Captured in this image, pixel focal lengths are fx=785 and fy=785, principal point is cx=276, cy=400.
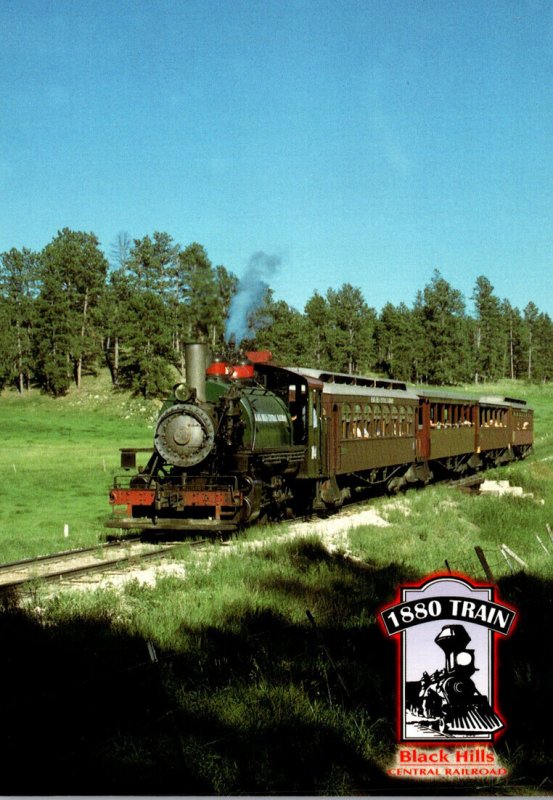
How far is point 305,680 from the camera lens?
7648 millimetres

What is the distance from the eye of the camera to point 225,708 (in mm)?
7008

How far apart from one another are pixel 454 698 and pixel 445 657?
1.00 ft

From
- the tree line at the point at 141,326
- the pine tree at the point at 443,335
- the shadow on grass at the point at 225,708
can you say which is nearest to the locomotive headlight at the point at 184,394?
the shadow on grass at the point at 225,708

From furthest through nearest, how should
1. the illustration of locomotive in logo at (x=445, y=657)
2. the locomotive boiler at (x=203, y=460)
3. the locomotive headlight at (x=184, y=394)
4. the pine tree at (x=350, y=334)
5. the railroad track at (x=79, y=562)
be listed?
the pine tree at (x=350, y=334) < the locomotive headlight at (x=184, y=394) < the locomotive boiler at (x=203, y=460) < the railroad track at (x=79, y=562) < the illustration of locomotive in logo at (x=445, y=657)

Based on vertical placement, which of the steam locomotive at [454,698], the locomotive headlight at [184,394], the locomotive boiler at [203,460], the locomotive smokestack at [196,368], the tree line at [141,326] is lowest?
the steam locomotive at [454,698]

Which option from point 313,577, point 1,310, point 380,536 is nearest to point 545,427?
point 1,310

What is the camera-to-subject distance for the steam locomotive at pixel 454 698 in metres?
5.58

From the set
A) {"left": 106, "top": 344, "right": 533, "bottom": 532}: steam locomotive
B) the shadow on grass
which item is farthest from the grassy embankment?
{"left": 106, "top": 344, "right": 533, "bottom": 532}: steam locomotive

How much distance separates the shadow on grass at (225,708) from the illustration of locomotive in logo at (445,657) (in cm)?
47

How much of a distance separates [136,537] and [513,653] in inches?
438

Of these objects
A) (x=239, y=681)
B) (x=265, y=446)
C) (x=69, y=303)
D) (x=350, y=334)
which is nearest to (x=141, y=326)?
(x=69, y=303)

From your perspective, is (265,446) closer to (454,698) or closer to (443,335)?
(454,698)

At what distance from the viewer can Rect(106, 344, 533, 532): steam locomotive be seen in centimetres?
1633

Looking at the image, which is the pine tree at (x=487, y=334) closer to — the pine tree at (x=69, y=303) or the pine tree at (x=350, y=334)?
the pine tree at (x=350, y=334)
